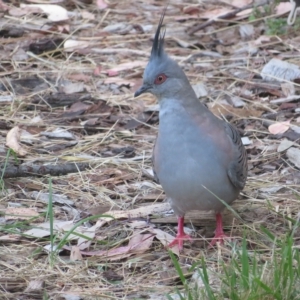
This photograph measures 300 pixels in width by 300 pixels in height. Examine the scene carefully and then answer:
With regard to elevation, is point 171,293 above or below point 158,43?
below

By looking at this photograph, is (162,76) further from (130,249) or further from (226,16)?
(226,16)

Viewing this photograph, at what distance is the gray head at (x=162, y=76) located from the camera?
16.5 feet

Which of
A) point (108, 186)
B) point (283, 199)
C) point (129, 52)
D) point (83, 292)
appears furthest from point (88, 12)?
point (83, 292)

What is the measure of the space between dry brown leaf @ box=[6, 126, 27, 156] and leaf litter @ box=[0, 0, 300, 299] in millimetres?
14

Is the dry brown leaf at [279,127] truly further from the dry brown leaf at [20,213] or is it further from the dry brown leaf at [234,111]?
the dry brown leaf at [20,213]

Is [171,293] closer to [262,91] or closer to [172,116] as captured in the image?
[172,116]

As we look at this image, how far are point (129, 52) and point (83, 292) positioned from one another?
168 inches

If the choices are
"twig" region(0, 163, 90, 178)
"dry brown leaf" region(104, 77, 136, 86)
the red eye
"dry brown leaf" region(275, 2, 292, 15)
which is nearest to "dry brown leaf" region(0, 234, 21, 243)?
"twig" region(0, 163, 90, 178)

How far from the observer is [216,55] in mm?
8195

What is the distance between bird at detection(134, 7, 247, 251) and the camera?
4.77m

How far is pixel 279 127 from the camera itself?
6535 millimetres

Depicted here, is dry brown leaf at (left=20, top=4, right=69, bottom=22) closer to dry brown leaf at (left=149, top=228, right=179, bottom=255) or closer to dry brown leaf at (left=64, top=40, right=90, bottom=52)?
dry brown leaf at (left=64, top=40, right=90, bottom=52)

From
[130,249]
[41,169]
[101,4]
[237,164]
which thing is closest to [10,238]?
[130,249]

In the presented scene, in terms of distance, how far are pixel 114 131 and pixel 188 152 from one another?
1.96 meters
